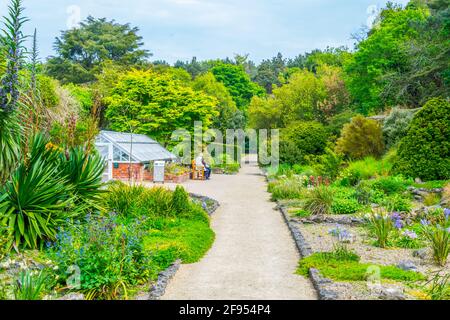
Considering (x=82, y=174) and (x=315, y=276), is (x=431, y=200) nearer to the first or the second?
(x=315, y=276)

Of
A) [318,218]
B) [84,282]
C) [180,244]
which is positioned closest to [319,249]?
[180,244]

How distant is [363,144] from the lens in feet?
72.8

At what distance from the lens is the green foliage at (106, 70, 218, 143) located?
3189 centimetres

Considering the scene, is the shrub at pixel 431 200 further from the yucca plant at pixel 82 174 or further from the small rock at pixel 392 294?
the yucca plant at pixel 82 174

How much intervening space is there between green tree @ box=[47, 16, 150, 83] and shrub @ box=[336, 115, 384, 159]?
26.4 m

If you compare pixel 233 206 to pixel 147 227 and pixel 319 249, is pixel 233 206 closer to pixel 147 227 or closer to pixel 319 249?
pixel 147 227

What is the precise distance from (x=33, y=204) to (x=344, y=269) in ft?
15.5

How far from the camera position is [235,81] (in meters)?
68.4

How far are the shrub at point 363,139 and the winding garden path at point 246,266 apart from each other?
30.8ft

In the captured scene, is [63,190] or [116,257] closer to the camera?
[116,257]

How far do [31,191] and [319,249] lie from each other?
4829mm

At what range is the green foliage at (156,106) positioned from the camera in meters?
31.9

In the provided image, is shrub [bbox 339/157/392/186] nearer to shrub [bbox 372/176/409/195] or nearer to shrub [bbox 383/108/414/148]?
shrub [bbox 372/176/409/195]

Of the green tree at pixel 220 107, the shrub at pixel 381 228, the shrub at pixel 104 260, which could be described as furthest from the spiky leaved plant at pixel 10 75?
the green tree at pixel 220 107
